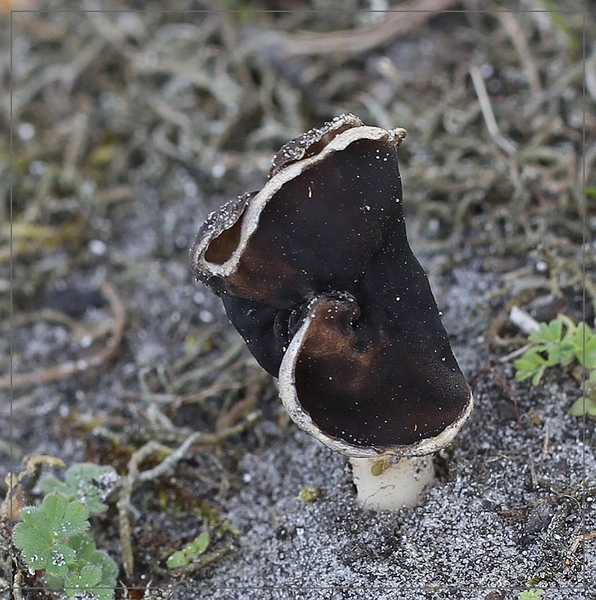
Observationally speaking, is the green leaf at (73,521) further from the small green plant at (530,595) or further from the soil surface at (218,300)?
the small green plant at (530,595)

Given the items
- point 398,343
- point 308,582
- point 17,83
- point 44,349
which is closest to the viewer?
point 398,343

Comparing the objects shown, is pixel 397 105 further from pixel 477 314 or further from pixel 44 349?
pixel 44 349

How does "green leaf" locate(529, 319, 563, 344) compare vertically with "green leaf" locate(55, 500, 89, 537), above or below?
above

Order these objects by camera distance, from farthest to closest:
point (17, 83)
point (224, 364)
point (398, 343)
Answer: point (17, 83) → point (224, 364) → point (398, 343)

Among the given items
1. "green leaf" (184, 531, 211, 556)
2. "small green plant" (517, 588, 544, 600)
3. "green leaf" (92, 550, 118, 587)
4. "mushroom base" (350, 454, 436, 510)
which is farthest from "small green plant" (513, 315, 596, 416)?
"green leaf" (92, 550, 118, 587)

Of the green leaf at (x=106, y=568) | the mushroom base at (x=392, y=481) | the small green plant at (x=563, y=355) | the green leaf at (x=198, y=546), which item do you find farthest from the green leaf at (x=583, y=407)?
the green leaf at (x=106, y=568)

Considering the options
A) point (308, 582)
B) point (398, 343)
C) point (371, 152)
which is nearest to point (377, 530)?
point (308, 582)

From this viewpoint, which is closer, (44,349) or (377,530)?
(377,530)

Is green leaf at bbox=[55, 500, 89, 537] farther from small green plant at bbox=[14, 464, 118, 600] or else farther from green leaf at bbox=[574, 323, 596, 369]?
green leaf at bbox=[574, 323, 596, 369]
